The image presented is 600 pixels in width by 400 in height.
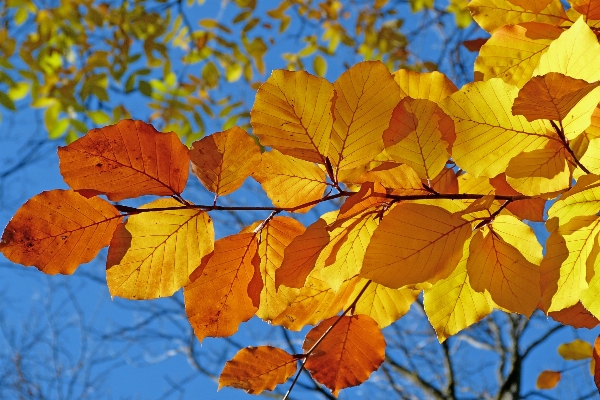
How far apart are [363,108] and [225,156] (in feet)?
0.39

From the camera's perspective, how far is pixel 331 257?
0.43 metres

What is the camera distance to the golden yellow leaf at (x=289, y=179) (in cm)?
45

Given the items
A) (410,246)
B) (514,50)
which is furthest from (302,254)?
(514,50)

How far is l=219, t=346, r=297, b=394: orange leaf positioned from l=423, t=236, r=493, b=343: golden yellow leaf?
0.14 metres

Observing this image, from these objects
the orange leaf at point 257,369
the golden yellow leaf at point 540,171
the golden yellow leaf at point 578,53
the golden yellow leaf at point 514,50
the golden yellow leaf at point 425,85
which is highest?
the golden yellow leaf at point 514,50

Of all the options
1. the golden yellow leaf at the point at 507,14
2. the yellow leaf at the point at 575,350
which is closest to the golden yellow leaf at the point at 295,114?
the golden yellow leaf at the point at 507,14

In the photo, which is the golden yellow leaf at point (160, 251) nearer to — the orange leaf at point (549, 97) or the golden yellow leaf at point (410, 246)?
the golden yellow leaf at point (410, 246)

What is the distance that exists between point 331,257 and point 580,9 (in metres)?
0.31

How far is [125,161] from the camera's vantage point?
41cm

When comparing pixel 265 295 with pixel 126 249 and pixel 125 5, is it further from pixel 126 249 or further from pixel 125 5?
pixel 125 5

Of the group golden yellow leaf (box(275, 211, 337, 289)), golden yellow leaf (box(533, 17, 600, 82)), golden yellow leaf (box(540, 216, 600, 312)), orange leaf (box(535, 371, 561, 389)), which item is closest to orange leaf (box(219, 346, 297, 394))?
golden yellow leaf (box(275, 211, 337, 289))

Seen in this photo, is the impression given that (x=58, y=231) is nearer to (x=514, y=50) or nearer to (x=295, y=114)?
(x=295, y=114)

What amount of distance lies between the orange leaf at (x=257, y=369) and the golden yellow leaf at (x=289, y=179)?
0.14 meters

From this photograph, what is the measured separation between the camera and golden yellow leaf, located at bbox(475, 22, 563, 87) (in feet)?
1.64
